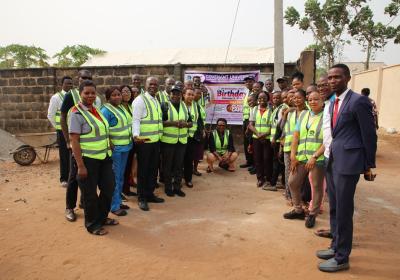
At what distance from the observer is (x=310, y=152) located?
4.50 metres

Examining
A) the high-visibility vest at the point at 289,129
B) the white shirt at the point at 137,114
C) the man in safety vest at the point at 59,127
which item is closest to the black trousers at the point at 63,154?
the man in safety vest at the point at 59,127

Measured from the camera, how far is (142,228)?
453 cm

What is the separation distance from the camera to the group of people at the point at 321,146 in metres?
3.24

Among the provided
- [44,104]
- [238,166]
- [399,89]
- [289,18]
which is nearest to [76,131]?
[238,166]

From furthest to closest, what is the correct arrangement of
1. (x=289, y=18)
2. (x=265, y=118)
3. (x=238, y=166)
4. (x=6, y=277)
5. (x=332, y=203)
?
(x=289, y=18)
(x=238, y=166)
(x=265, y=118)
(x=332, y=203)
(x=6, y=277)

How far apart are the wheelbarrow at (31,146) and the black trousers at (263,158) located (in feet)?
15.7

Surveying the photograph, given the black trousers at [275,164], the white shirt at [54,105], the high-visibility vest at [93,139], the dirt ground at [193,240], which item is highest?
the white shirt at [54,105]

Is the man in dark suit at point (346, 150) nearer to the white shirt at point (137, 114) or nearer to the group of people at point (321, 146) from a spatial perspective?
the group of people at point (321, 146)

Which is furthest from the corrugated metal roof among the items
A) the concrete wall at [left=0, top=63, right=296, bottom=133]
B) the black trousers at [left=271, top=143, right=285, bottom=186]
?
the black trousers at [left=271, top=143, right=285, bottom=186]

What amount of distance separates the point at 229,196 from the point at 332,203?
2.44 meters

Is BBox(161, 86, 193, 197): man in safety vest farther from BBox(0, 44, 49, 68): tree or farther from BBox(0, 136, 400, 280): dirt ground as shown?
BBox(0, 44, 49, 68): tree

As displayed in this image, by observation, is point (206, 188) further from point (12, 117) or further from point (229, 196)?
point (12, 117)

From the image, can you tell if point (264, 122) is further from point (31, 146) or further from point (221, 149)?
point (31, 146)

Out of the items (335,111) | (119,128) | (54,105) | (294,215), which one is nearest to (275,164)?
(294,215)
